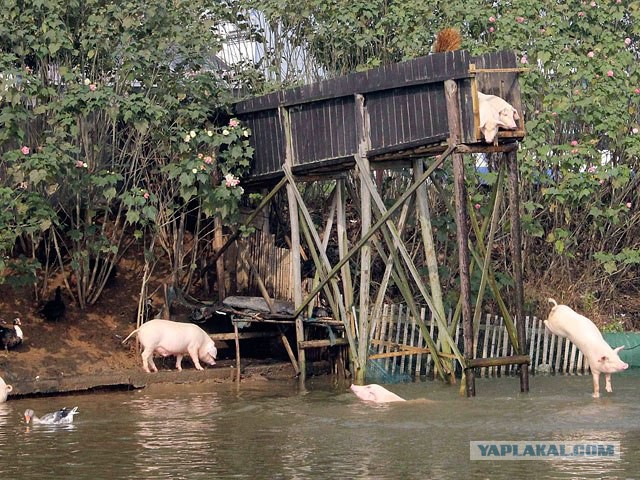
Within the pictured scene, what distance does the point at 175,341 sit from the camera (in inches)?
692

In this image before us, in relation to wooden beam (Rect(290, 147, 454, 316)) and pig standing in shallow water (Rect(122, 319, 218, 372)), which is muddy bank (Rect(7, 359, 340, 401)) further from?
wooden beam (Rect(290, 147, 454, 316))

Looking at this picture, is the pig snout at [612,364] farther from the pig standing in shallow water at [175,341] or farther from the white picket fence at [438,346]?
the pig standing in shallow water at [175,341]

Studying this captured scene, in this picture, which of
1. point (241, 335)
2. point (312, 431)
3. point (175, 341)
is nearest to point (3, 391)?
point (175, 341)

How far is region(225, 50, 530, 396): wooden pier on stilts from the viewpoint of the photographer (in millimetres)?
15742

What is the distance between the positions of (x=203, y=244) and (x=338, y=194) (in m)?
2.90

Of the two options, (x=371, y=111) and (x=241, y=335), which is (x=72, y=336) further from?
(x=371, y=111)

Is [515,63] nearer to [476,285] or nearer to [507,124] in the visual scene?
[507,124]

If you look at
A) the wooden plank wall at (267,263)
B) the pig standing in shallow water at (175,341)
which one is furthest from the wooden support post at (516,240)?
the pig standing in shallow water at (175,341)

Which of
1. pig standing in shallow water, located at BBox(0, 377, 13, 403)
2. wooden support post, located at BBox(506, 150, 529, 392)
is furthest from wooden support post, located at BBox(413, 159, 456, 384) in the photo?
pig standing in shallow water, located at BBox(0, 377, 13, 403)

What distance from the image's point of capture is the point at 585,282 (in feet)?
68.3

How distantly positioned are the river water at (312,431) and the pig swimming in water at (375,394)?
0.16m

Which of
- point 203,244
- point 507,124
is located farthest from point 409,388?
point 203,244

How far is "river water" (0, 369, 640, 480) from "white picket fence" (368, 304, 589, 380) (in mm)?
684

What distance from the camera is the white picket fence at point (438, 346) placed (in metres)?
18.0
